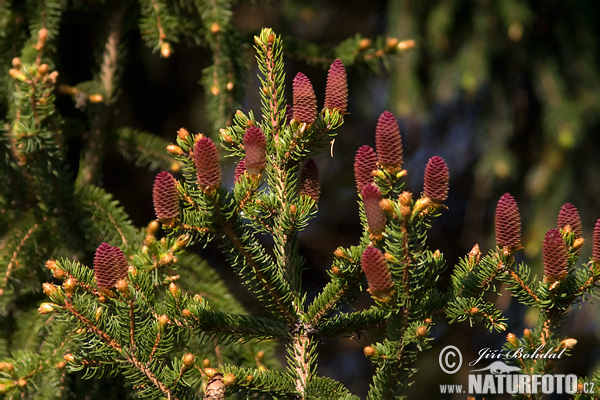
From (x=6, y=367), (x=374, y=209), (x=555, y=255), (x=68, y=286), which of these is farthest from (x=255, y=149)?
(x=6, y=367)

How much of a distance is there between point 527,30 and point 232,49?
3.62ft

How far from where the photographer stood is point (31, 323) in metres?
1.29

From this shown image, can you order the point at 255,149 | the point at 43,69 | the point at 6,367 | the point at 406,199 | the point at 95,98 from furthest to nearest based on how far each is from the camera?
1. the point at 95,98
2. the point at 43,69
3. the point at 6,367
4. the point at 255,149
5. the point at 406,199

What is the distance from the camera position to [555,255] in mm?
778

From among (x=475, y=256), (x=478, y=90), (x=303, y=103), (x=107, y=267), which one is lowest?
(x=107, y=267)

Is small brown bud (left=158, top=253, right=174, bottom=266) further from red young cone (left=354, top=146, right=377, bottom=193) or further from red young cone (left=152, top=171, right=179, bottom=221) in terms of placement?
red young cone (left=354, top=146, right=377, bottom=193)

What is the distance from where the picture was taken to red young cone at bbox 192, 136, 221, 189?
76 cm

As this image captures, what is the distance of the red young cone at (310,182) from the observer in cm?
90

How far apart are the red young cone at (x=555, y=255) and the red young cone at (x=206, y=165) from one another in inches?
16.7

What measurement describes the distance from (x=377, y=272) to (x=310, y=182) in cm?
23

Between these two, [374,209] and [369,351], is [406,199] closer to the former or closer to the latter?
[374,209]

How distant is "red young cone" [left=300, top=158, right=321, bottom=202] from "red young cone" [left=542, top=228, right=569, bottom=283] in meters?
0.32

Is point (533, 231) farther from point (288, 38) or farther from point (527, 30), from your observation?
point (288, 38)

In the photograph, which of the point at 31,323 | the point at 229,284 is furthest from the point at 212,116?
the point at 229,284
